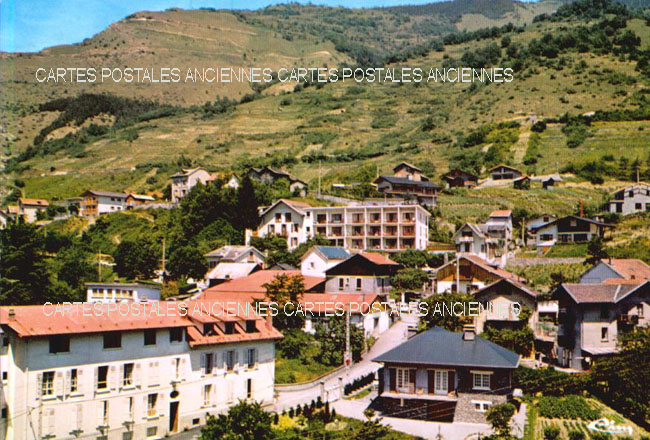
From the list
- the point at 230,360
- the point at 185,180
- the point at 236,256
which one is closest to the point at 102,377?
the point at 230,360

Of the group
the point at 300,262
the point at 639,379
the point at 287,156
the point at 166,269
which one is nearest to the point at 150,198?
the point at 287,156

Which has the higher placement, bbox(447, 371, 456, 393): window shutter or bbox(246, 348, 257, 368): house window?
bbox(246, 348, 257, 368): house window

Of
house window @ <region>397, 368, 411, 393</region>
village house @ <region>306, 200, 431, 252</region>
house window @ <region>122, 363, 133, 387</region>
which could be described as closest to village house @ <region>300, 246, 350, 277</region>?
village house @ <region>306, 200, 431, 252</region>

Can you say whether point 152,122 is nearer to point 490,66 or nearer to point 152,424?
point 490,66

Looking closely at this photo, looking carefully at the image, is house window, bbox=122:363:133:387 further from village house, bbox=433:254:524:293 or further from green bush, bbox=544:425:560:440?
A: village house, bbox=433:254:524:293

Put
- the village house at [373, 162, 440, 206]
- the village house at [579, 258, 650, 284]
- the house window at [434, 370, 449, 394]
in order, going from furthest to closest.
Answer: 1. the village house at [373, 162, 440, 206]
2. the village house at [579, 258, 650, 284]
3. the house window at [434, 370, 449, 394]

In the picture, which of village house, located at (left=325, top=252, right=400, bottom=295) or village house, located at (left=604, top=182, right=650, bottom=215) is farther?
village house, located at (left=604, top=182, right=650, bottom=215)

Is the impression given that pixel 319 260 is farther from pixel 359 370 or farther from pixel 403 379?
pixel 403 379
